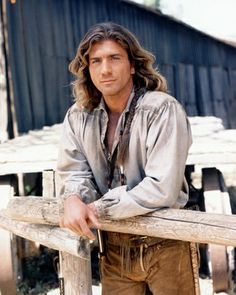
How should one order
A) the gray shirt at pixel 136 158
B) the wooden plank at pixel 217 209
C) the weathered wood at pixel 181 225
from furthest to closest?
the wooden plank at pixel 217 209 → the gray shirt at pixel 136 158 → the weathered wood at pixel 181 225

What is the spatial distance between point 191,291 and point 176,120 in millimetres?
953

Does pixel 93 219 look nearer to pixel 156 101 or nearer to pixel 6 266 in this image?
pixel 156 101

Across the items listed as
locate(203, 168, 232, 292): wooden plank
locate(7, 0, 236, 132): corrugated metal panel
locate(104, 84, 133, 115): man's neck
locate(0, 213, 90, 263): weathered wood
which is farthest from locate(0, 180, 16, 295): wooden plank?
locate(7, 0, 236, 132): corrugated metal panel

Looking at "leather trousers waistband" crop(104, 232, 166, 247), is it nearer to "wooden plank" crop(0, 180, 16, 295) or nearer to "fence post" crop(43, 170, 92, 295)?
"fence post" crop(43, 170, 92, 295)

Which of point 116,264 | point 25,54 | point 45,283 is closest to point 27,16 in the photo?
point 25,54

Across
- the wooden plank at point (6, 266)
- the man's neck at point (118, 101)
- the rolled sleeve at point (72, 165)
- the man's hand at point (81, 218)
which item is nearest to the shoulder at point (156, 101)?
the man's neck at point (118, 101)

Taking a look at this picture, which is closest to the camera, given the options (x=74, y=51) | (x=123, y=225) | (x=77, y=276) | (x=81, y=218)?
(x=81, y=218)

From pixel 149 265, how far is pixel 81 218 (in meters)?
0.56

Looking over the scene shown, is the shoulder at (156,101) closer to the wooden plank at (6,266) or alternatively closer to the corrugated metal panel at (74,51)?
the wooden plank at (6,266)

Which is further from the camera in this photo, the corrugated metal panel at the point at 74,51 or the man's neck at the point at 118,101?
the corrugated metal panel at the point at 74,51

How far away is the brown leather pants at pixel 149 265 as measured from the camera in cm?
258

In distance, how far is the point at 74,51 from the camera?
28.5ft

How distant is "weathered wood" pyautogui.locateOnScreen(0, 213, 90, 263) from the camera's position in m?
2.47

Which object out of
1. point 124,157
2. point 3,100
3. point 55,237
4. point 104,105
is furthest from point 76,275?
point 3,100
